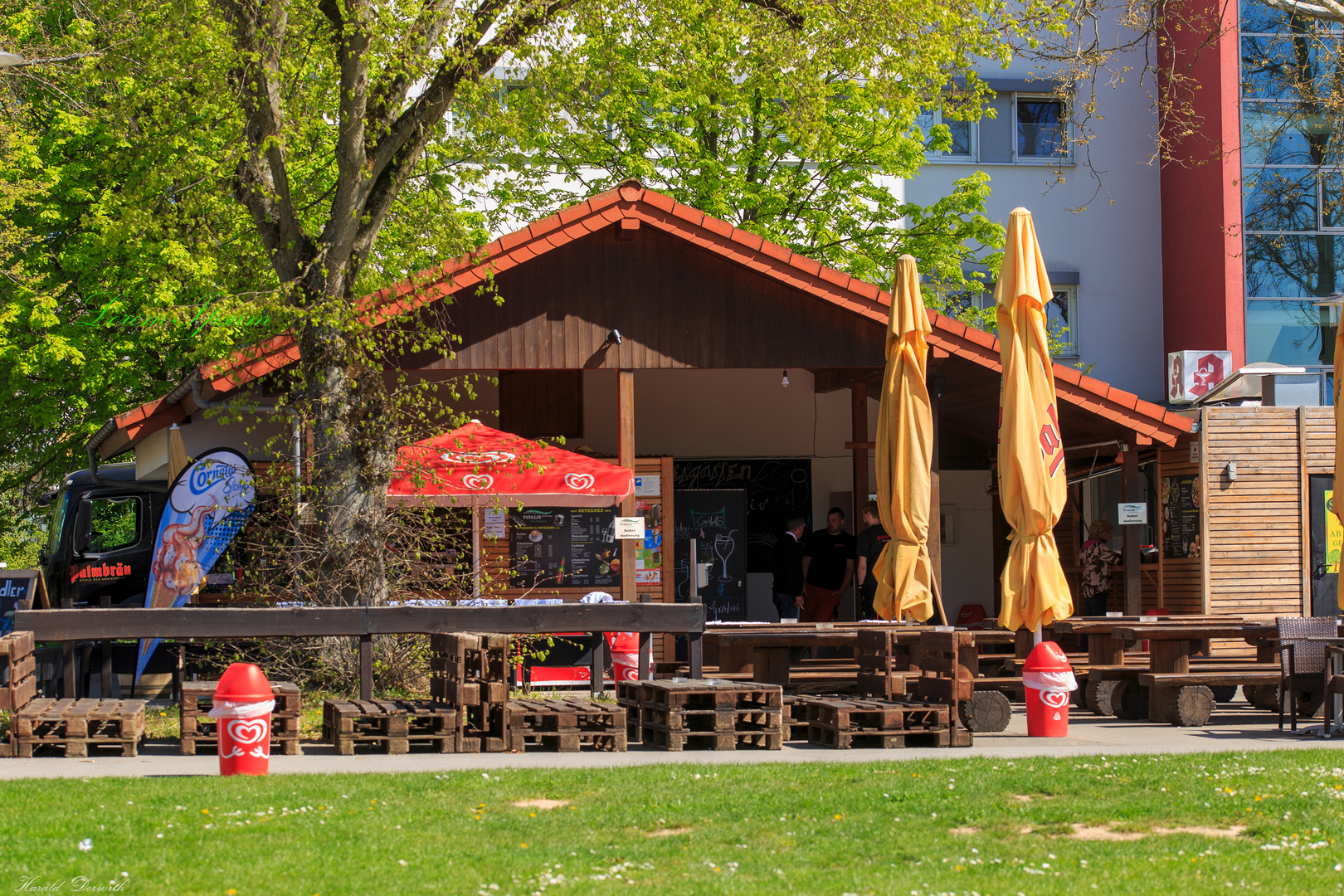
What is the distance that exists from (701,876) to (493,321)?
32.3 feet

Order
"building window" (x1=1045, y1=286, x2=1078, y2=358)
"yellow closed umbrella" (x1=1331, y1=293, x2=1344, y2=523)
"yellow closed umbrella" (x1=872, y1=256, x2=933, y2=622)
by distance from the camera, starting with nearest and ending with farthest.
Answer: "yellow closed umbrella" (x1=1331, y1=293, x2=1344, y2=523), "yellow closed umbrella" (x1=872, y1=256, x2=933, y2=622), "building window" (x1=1045, y1=286, x2=1078, y2=358)

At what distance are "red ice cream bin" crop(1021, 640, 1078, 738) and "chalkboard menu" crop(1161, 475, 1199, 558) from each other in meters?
7.65

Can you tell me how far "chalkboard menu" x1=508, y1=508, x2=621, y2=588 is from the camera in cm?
1538

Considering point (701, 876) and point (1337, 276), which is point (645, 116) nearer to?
point (1337, 276)

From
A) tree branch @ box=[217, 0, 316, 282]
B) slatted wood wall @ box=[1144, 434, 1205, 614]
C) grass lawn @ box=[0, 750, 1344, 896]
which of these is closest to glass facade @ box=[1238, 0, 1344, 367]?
slatted wood wall @ box=[1144, 434, 1205, 614]

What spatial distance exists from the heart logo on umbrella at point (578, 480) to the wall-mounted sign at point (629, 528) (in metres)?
0.48

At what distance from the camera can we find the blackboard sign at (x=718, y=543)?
1984 cm

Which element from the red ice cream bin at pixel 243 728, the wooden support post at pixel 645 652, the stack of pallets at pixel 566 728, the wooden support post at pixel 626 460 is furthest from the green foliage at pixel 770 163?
the red ice cream bin at pixel 243 728

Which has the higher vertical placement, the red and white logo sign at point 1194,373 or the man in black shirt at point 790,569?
the red and white logo sign at point 1194,373

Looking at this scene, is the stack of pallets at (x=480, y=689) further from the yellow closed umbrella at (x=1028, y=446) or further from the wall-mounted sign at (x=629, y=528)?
the wall-mounted sign at (x=629, y=528)

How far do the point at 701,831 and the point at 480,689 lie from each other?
3.62 meters

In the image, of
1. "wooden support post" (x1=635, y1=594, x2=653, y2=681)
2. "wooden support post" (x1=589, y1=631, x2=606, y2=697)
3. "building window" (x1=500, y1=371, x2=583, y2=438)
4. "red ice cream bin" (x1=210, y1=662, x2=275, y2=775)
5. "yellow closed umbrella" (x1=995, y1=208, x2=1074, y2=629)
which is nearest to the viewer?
Answer: "red ice cream bin" (x1=210, y1=662, x2=275, y2=775)

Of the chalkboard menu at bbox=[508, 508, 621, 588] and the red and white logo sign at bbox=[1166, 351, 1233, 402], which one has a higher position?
the red and white logo sign at bbox=[1166, 351, 1233, 402]

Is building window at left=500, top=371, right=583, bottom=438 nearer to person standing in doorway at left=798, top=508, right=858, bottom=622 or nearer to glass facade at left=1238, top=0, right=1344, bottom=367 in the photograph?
person standing in doorway at left=798, top=508, right=858, bottom=622
